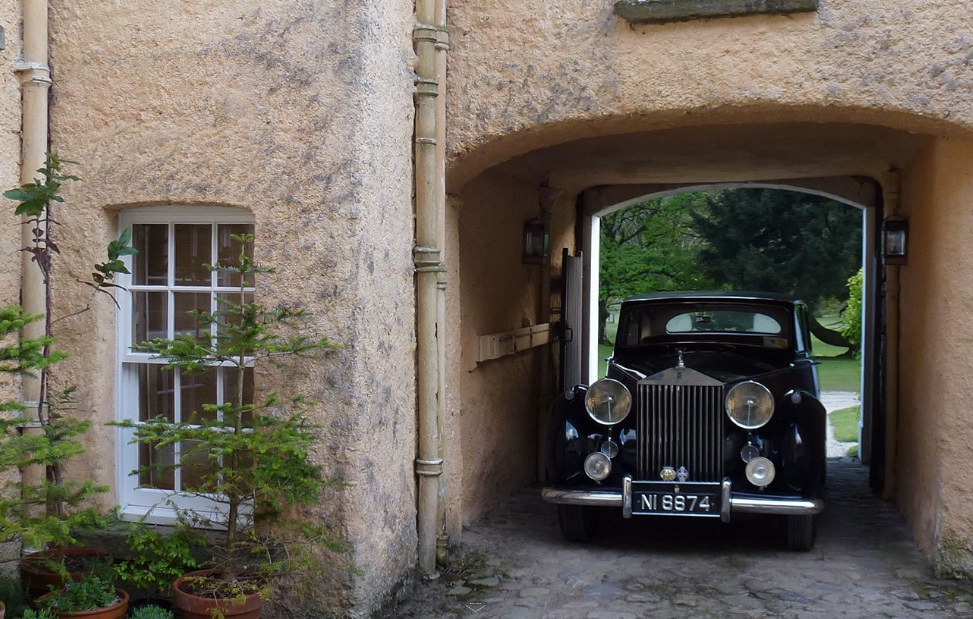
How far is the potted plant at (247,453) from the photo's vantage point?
4.35 meters

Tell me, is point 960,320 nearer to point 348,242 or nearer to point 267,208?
point 348,242

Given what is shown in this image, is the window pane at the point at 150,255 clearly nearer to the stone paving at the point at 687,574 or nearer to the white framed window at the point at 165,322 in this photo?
the white framed window at the point at 165,322

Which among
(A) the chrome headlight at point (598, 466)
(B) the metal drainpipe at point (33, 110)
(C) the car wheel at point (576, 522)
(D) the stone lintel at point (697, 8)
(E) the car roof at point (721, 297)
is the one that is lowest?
(C) the car wheel at point (576, 522)

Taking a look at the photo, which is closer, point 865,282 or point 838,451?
point 865,282

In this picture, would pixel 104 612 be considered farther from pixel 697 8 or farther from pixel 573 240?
pixel 573 240

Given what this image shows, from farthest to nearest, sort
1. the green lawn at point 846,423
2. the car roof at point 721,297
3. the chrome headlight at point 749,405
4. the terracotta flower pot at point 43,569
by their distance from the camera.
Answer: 1. the green lawn at point 846,423
2. the car roof at point 721,297
3. the chrome headlight at point 749,405
4. the terracotta flower pot at point 43,569

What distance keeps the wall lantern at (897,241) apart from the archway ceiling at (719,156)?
1.56 feet

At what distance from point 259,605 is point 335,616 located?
1.61 ft

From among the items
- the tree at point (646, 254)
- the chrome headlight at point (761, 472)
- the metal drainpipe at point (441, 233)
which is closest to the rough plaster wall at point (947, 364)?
the chrome headlight at point (761, 472)

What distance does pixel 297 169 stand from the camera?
4.99 m

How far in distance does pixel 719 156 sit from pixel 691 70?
302 centimetres

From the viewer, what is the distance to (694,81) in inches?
218

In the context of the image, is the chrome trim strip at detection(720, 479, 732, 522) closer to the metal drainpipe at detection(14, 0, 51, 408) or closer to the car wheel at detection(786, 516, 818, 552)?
the car wheel at detection(786, 516, 818, 552)

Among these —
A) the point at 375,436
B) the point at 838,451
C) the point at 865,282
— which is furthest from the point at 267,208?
the point at 838,451
